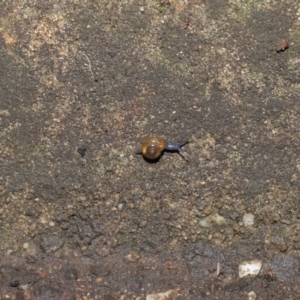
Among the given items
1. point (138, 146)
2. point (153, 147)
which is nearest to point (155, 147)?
point (153, 147)

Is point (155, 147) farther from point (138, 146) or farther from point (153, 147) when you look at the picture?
point (138, 146)

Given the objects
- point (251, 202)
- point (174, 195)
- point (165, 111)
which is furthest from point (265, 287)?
point (165, 111)
